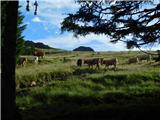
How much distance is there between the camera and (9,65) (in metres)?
16.9

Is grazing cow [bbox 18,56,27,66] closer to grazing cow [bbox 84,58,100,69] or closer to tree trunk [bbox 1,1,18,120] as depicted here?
grazing cow [bbox 84,58,100,69]

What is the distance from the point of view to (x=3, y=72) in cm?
1702

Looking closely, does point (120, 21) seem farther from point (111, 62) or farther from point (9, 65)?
point (111, 62)

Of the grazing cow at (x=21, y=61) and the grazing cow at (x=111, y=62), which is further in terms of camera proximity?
the grazing cow at (x=21, y=61)

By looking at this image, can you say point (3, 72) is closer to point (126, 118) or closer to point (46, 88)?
point (126, 118)

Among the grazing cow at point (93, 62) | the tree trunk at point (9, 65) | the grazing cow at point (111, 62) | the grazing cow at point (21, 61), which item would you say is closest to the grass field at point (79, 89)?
the grazing cow at point (93, 62)

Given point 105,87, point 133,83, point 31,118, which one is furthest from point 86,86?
point 31,118

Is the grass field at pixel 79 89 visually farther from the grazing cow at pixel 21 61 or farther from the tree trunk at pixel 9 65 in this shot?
the tree trunk at pixel 9 65

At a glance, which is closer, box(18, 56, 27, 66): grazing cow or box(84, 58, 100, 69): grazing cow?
box(84, 58, 100, 69): grazing cow

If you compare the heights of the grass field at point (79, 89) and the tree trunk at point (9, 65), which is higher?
the tree trunk at point (9, 65)

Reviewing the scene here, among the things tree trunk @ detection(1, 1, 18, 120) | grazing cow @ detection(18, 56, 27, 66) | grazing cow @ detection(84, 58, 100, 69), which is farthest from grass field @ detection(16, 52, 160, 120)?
tree trunk @ detection(1, 1, 18, 120)

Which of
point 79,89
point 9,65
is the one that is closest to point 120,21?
point 9,65

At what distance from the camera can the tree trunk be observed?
16859mm

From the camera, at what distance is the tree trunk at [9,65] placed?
16859mm
